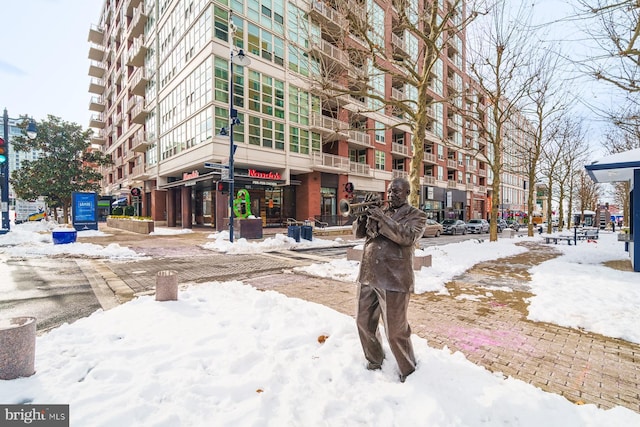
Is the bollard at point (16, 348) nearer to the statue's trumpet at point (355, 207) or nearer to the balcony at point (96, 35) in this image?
the statue's trumpet at point (355, 207)

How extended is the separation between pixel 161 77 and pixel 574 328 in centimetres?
3334

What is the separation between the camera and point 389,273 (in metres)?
2.57

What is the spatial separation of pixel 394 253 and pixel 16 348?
10.8 feet

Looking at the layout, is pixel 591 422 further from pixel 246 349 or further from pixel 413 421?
pixel 246 349

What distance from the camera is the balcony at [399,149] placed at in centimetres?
3250

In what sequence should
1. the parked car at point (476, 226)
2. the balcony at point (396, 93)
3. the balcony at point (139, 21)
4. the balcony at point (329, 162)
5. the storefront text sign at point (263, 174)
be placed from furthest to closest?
the balcony at point (396, 93) → the balcony at point (139, 21) → the parked car at point (476, 226) → the balcony at point (329, 162) → the storefront text sign at point (263, 174)

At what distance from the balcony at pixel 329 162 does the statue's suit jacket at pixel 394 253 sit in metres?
22.8

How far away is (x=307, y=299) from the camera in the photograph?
5.29 m

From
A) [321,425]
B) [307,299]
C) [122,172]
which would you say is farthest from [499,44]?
Answer: [122,172]

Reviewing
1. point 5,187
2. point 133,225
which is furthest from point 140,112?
point 5,187

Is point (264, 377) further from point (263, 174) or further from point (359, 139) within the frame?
point (359, 139)

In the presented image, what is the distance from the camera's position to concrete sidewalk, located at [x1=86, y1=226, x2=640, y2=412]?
2.70 metres

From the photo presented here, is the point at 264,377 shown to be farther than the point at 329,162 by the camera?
No

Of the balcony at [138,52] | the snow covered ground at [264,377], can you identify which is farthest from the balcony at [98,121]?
the snow covered ground at [264,377]
